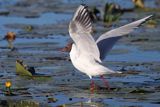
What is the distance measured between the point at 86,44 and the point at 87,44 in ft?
0.05

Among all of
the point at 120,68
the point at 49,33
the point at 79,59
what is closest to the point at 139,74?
the point at 120,68

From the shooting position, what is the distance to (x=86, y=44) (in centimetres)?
1083

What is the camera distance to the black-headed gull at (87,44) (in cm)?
1077

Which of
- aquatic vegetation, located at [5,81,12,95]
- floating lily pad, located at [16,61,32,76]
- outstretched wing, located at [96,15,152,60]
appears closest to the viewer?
aquatic vegetation, located at [5,81,12,95]

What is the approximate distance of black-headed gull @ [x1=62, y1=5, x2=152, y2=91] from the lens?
10773 millimetres

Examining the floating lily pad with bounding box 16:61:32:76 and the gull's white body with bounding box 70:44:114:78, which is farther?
the floating lily pad with bounding box 16:61:32:76

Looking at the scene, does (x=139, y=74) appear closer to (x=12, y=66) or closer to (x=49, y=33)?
(x=12, y=66)

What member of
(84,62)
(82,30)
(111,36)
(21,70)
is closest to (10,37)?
(21,70)

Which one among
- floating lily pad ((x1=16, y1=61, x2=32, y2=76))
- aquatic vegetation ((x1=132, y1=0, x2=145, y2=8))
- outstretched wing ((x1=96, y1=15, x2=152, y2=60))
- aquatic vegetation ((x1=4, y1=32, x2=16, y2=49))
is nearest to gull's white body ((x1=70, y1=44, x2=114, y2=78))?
outstretched wing ((x1=96, y1=15, x2=152, y2=60))

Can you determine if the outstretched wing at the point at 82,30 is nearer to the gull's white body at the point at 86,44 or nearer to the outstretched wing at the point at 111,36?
the gull's white body at the point at 86,44

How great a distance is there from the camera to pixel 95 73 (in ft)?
35.9

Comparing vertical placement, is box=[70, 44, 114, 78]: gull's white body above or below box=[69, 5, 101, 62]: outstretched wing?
below

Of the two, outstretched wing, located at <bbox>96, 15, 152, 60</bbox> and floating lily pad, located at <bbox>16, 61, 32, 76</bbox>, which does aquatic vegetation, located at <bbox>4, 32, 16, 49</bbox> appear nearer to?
floating lily pad, located at <bbox>16, 61, 32, 76</bbox>

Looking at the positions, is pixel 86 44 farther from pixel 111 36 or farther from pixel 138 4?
pixel 138 4
